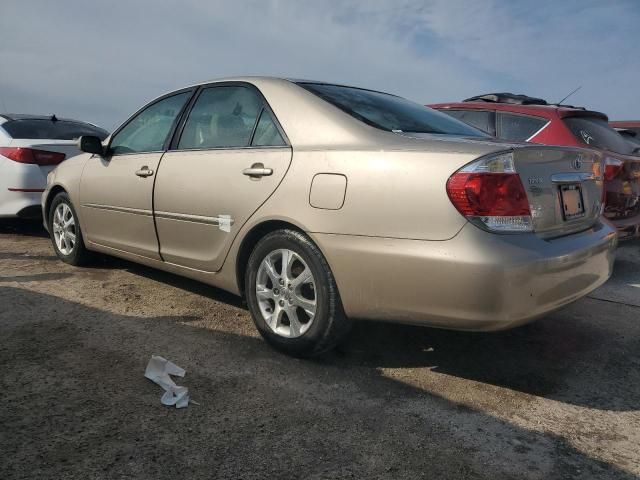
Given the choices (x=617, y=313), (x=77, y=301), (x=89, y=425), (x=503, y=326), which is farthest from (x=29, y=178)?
(x=617, y=313)

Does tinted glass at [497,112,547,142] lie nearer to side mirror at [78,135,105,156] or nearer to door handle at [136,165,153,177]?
door handle at [136,165,153,177]

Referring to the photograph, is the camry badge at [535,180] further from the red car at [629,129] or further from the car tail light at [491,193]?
the red car at [629,129]

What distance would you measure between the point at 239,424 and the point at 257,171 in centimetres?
132

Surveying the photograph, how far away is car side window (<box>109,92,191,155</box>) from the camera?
12.1ft

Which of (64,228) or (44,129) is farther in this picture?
(44,129)

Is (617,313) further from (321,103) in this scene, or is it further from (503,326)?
(321,103)

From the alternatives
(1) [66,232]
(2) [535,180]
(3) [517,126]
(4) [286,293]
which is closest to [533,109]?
(3) [517,126]

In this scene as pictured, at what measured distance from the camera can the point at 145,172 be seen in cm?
363

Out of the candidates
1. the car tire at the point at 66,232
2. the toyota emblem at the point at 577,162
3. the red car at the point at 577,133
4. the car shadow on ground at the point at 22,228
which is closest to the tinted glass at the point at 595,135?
the red car at the point at 577,133

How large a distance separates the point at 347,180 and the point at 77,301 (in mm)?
2227

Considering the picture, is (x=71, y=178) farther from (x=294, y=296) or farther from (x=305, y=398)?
(x=305, y=398)

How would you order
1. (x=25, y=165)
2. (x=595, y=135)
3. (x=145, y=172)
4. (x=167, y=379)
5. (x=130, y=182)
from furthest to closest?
(x=25, y=165)
(x=595, y=135)
(x=130, y=182)
(x=145, y=172)
(x=167, y=379)

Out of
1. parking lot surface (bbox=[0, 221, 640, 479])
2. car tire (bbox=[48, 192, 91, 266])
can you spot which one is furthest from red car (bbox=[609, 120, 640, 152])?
car tire (bbox=[48, 192, 91, 266])

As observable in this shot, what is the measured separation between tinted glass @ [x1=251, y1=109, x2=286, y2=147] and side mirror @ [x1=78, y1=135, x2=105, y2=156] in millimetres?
1663
